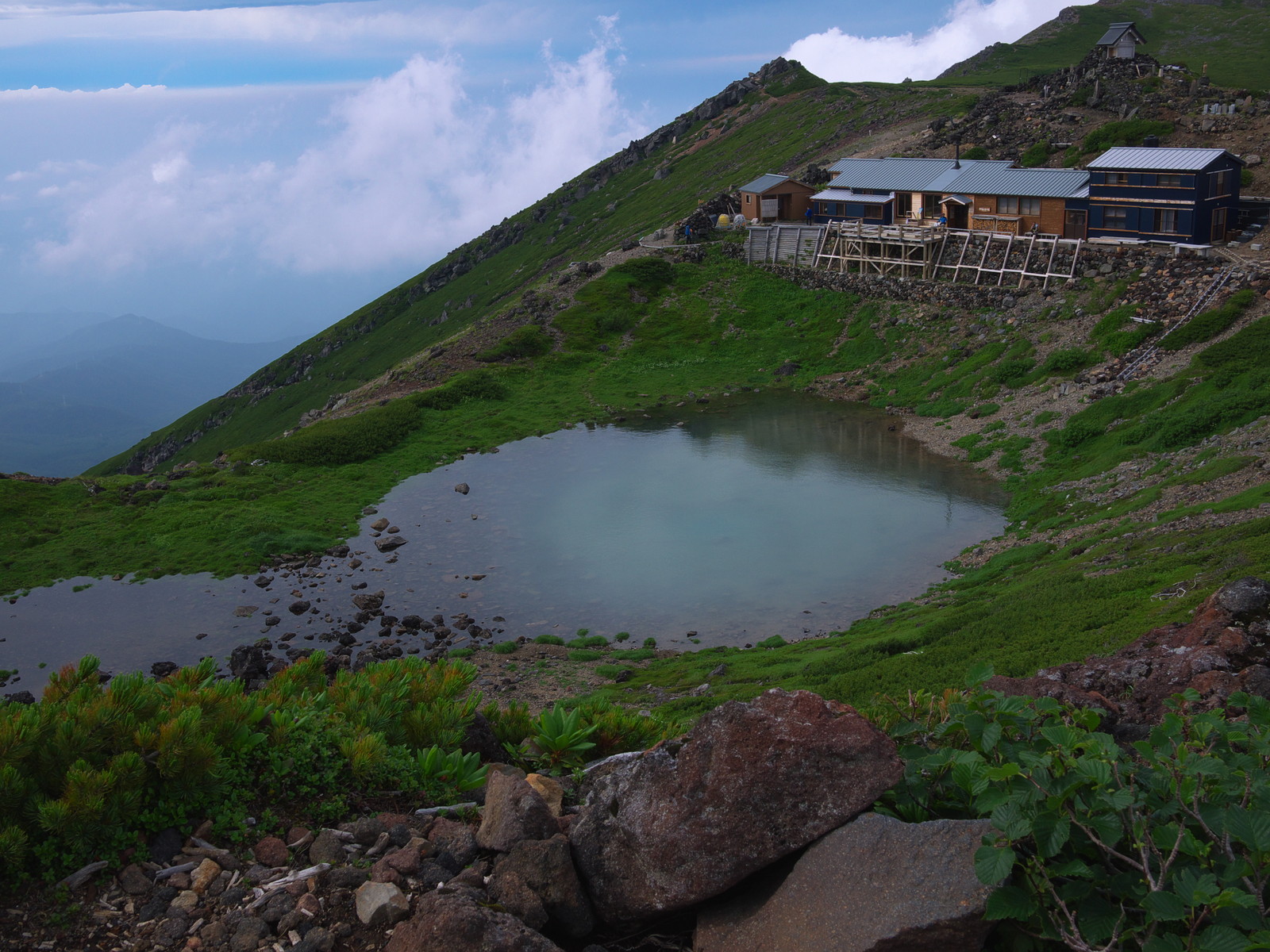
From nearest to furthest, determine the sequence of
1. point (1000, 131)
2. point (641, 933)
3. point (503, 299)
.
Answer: point (641, 933)
point (1000, 131)
point (503, 299)

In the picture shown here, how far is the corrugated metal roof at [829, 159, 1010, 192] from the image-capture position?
83875mm

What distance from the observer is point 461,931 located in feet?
26.5

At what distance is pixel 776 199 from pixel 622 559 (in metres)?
70.7

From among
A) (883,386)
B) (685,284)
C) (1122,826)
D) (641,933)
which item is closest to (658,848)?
(641,933)

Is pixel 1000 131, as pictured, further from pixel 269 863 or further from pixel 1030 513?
pixel 269 863

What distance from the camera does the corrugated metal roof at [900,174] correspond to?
8388 centimetres

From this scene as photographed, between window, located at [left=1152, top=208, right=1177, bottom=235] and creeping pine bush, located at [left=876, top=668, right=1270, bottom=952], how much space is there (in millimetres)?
65593

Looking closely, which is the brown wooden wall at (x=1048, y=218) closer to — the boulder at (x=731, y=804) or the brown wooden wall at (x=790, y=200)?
the brown wooden wall at (x=790, y=200)

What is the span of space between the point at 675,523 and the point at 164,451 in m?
156

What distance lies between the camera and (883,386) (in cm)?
6825

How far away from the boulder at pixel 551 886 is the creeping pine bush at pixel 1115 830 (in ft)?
11.1

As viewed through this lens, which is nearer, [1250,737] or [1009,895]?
[1009,895]

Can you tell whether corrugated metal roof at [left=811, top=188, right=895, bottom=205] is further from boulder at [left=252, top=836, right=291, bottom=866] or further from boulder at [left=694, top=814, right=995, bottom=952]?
boulder at [left=252, top=836, right=291, bottom=866]

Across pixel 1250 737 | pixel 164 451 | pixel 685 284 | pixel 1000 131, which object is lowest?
pixel 164 451
